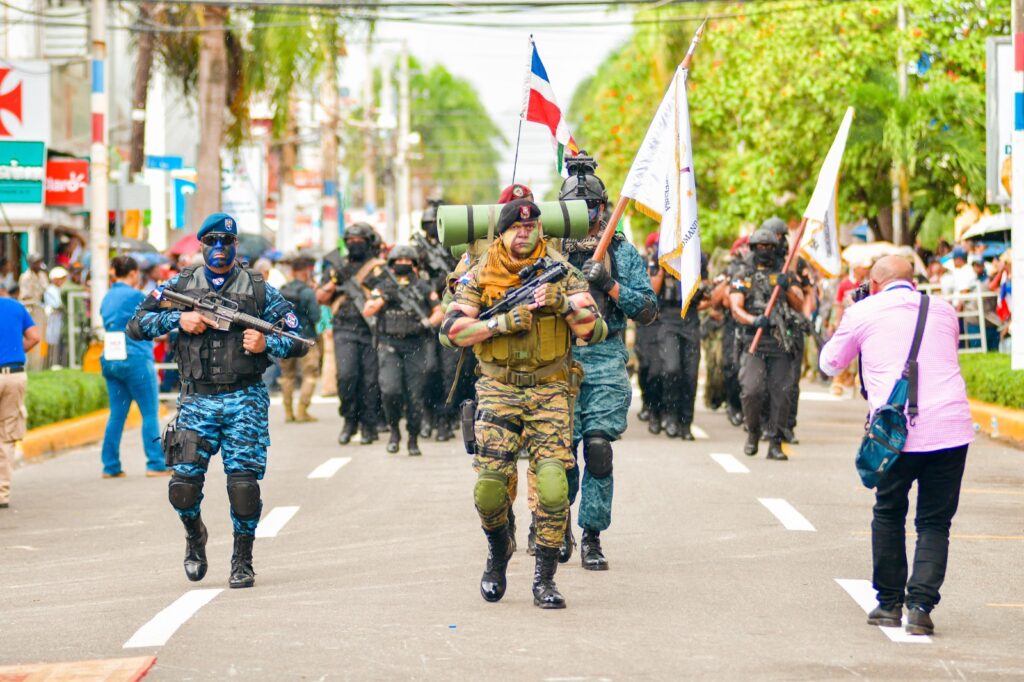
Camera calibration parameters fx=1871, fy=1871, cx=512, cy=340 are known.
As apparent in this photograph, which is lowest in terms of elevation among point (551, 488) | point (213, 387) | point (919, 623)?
point (919, 623)

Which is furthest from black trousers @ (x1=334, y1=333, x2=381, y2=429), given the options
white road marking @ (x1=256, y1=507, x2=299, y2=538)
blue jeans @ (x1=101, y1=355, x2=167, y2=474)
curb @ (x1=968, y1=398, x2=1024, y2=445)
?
curb @ (x1=968, y1=398, x2=1024, y2=445)

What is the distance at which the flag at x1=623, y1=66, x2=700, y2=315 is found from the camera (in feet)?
33.5

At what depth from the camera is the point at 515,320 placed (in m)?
7.94

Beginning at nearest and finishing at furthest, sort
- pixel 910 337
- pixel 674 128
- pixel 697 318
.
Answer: pixel 910 337 → pixel 674 128 → pixel 697 318

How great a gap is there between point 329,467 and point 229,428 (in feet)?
19.6

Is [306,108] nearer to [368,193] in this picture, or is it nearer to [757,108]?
[368,193]

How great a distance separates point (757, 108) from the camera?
101 feet

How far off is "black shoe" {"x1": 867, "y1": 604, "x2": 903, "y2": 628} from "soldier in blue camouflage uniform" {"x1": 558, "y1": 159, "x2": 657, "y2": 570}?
5.72ft

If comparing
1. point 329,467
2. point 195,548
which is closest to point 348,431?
point 329,467

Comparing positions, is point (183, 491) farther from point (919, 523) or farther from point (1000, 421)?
point (1000, 421)

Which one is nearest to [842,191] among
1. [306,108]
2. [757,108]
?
[757,108]

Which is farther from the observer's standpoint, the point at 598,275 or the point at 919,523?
the point at 598,275

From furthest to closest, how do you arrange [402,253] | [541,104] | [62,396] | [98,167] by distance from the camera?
1. [98,167]
2. [62,396]
3. [402,253]
4. [541,104]

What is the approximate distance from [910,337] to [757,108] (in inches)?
922
